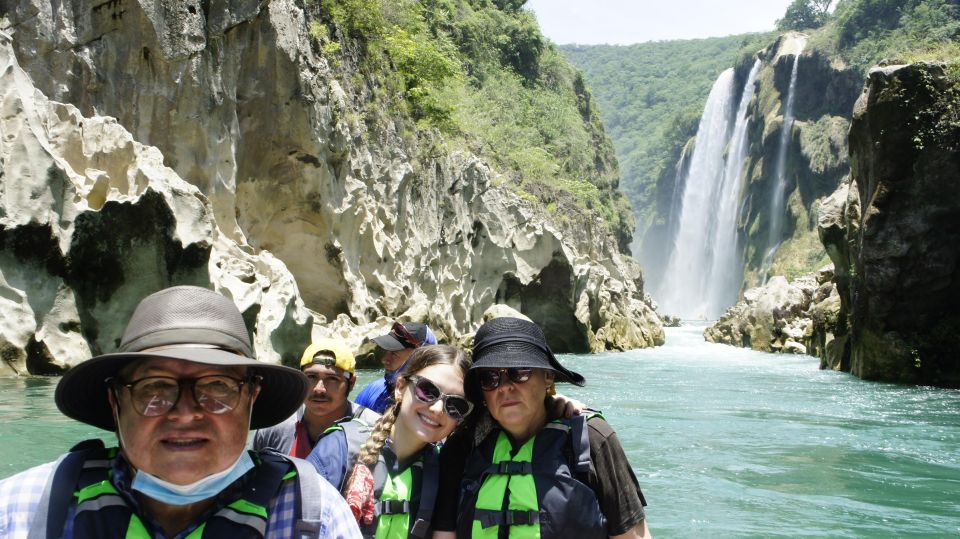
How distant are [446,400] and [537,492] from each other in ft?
1.46

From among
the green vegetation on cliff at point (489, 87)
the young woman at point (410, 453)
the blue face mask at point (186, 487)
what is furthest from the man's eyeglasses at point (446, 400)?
the green vegetation on cliff at point (489, 87)

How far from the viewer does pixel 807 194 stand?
195ft

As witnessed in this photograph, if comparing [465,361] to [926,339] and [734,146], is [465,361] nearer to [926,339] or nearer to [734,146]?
[926,339]

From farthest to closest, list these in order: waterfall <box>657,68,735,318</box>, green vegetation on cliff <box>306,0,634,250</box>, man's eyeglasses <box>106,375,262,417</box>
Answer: waterfall <box>657,68,735,318</box>, green vegetation on cliff <box>306,0,634,250</box>, man's eyeglasses <box>106,375,262,417</box>

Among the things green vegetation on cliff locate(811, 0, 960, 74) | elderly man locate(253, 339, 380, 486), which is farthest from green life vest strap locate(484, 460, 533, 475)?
green vegetation on cliff locate(811, 0, 960, 74)

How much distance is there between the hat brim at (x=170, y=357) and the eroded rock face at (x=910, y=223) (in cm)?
1680

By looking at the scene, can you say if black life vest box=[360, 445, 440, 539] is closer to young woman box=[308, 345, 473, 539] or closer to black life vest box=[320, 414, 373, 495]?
young woman box=[308, 345, 473, 539]

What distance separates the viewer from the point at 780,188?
62125mm

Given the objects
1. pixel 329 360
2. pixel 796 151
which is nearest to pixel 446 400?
pixel 329 360

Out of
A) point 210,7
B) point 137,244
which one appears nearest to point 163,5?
point 210,7

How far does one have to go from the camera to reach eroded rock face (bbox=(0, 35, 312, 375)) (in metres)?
9.89

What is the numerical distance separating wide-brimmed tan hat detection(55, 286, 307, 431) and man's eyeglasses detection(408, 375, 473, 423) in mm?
843

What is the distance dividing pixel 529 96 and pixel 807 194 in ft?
84.4

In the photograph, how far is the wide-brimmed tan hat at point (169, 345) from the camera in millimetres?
1702
